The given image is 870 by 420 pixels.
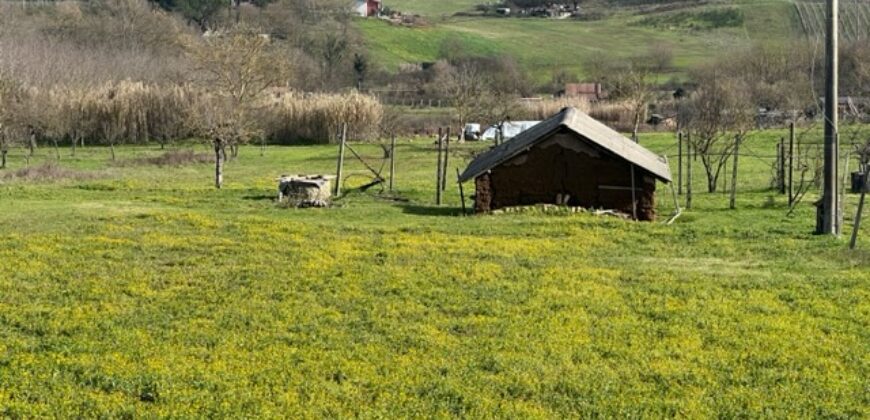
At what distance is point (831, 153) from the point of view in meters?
21.6

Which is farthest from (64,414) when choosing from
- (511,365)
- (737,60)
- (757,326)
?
(737,60)

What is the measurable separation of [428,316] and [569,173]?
12.4m

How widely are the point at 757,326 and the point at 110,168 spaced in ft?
115

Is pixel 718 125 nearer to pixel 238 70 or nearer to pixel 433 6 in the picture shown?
pixel 238 70

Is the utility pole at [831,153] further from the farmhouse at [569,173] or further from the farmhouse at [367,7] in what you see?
the farmhouse at [367,7]

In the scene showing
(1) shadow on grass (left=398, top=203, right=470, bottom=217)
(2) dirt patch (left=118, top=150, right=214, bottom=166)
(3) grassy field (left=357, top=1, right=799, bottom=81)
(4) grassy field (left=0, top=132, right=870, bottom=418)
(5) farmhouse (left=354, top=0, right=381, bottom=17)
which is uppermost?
(5) farmhouse (left=354, top=0, right=381, bottom=17)

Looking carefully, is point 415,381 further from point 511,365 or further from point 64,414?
point 64,414

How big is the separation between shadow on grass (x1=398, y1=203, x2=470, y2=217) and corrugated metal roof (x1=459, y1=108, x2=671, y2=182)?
1044 mm

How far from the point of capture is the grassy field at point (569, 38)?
384 ft

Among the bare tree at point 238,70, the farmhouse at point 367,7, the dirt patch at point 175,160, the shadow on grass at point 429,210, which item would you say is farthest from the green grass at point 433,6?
the shadow on grass at point 429,210

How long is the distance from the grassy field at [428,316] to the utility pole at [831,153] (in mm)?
970

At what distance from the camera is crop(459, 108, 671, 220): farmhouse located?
82.0 ft

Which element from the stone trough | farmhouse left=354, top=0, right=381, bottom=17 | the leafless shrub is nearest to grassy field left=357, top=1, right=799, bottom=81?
farmhouse left=354, top=0, right=381, bottom=17

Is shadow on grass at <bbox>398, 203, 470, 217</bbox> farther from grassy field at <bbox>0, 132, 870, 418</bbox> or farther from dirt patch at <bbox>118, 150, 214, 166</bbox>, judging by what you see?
dirt patch at <bbox>118, 150, 214, 166</bbox>
